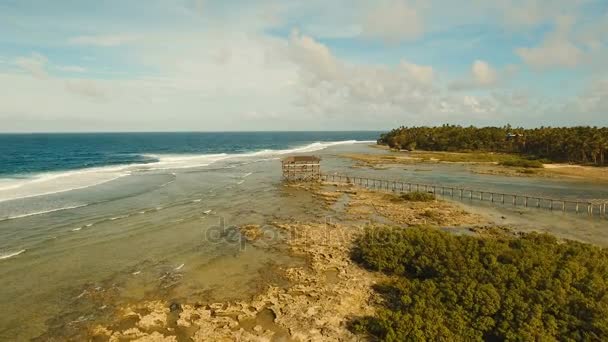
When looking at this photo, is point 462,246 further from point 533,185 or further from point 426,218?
point 533,185

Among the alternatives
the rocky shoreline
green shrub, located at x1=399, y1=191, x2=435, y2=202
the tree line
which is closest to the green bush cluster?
the rocky shoreline

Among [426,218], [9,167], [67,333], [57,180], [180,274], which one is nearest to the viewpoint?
[67,333]

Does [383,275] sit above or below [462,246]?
below

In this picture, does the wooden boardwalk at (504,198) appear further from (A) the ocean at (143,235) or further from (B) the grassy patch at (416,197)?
(B) the grassy patch at (416,197)

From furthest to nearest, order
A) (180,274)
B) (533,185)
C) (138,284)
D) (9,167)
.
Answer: (9,167)
(533,185)
(180,274)
(138,284)

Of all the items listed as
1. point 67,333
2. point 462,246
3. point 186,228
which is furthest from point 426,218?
point 67,333

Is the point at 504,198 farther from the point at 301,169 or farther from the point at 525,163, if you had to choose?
the point at 525,163
